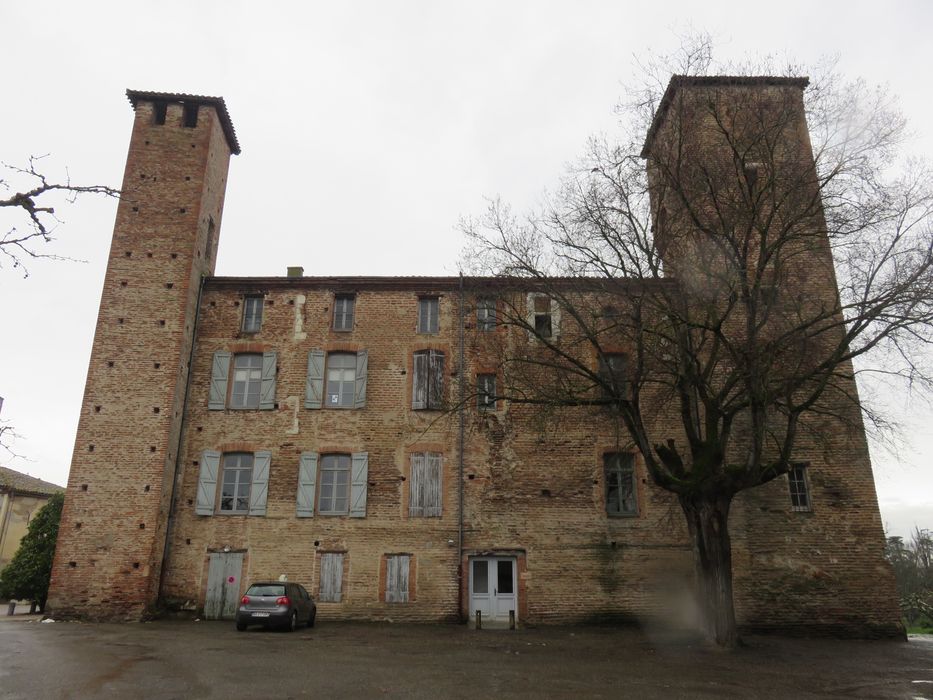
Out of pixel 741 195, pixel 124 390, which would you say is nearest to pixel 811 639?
pixel 741 195

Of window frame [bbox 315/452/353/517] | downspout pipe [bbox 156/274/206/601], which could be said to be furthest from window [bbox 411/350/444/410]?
downspout pipe [bbox 156/274/206/601]

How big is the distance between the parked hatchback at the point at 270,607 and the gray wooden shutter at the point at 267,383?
534 cm

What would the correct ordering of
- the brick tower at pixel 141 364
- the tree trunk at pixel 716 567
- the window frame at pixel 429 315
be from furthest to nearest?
the window frame at pixel 429 315, the brick tower at pixel 141 364, the tree trunk at pixel 716 567

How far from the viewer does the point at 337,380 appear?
18609 millimetres

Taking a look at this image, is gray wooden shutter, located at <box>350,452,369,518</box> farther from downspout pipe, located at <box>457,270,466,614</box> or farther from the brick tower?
the brick tower

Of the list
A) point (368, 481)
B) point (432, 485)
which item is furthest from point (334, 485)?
point (432, 485)

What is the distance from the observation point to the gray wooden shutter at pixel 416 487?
56.8 feet

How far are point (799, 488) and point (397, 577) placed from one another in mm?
10713

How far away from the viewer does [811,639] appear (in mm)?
15359

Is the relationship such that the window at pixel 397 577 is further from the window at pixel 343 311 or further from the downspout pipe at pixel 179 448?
the window at pixel 343 311

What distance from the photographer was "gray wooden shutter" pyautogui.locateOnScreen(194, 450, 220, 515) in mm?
17453

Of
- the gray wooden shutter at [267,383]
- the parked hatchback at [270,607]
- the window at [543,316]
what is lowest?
the parked hatchback at [270,607]

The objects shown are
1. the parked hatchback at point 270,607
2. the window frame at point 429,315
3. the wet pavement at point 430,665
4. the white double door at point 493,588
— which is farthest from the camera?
the window frame at point 429,315

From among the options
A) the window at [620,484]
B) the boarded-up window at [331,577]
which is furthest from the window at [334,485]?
the window at [620,484]
